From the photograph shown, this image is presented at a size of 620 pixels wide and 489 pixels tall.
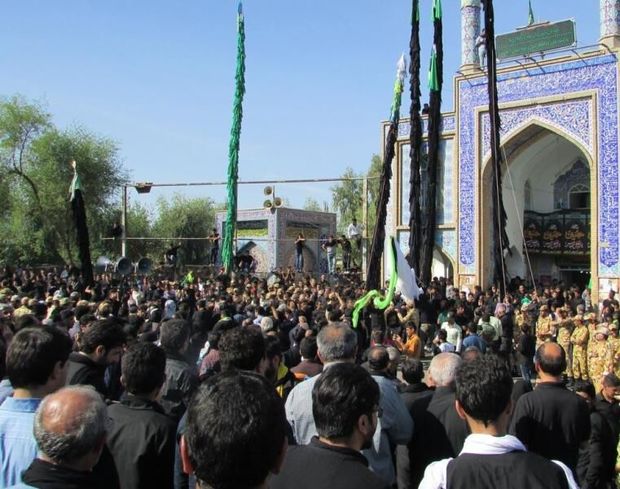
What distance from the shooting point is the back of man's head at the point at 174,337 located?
426cm

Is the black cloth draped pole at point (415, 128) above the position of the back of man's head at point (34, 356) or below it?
above

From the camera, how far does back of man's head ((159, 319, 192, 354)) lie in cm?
426

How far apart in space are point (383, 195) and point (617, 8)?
9.64m

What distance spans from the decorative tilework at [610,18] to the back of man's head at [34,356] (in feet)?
64.9

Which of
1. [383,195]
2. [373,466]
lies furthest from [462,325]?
[373,466]

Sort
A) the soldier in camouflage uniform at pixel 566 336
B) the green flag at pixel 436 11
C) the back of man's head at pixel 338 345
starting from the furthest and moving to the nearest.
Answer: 1. the green flag at pixel 436 11
2. the soldier in camouflage uniform at pixel 566 336
3. the back of man's head at pixel 338 345

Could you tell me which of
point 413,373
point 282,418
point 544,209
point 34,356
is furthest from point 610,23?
point 282,418

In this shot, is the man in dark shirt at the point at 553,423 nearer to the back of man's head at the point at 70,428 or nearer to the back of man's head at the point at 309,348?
the back of man's head at the point at 309,348

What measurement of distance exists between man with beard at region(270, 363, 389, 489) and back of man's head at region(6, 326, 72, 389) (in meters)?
1.25

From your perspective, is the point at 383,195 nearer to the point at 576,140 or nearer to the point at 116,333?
the point at 576,140

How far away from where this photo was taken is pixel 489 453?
2367 millimetres

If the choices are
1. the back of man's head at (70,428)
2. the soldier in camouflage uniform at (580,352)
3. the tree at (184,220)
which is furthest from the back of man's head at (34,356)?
the tree at (184,220)

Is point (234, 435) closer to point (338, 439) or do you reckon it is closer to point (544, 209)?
point (338, 439)

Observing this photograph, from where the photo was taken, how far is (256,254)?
3378 cm
